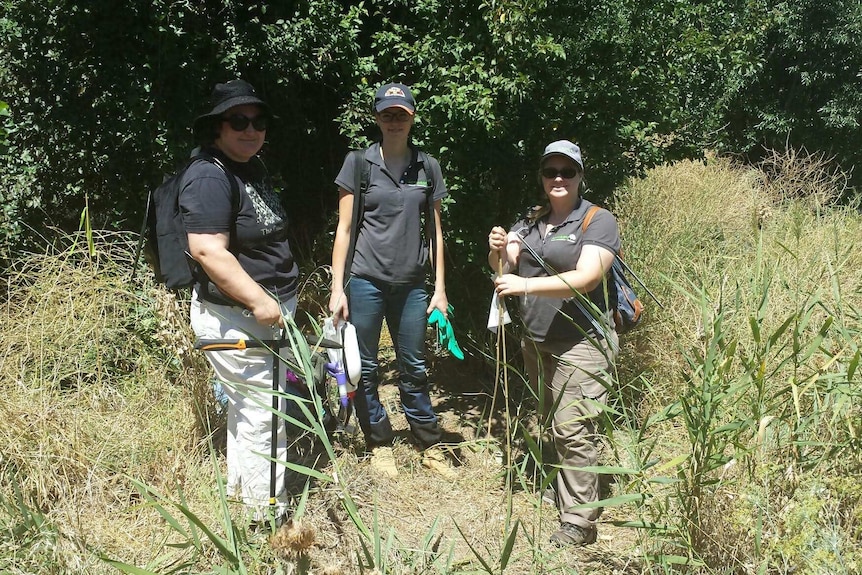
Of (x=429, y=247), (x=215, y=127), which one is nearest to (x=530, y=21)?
(x=429, y=247)

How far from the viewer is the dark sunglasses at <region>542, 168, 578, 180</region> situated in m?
2.97

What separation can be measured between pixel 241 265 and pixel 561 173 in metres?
1.36

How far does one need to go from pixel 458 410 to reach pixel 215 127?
2.41 meters

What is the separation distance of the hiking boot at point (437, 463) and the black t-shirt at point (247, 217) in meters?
1.21

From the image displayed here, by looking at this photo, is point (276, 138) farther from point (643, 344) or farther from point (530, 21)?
point (643, 344)

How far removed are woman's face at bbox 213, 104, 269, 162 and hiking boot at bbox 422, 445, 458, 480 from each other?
1.76 m

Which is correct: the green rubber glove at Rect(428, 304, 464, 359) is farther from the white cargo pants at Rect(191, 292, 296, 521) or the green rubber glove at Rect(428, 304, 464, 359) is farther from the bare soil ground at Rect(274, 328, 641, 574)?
the white cargo pants at Rect(191, 292, 296, 521)

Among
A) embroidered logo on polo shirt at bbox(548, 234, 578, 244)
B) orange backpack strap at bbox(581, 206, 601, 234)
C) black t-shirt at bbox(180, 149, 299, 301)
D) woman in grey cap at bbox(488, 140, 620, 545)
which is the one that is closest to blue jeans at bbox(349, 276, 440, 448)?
black t-shirt at bbox(180, 149, 299, 301)

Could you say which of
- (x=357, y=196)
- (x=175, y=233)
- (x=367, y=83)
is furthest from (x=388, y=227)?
(x=367, y=83)

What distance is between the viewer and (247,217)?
2.81 m

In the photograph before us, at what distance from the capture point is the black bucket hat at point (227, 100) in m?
2.79

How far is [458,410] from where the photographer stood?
452 centimetres

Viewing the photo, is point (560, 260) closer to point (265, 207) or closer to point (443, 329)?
point (443, 329)

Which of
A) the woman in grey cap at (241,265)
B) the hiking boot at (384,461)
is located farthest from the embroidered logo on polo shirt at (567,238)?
the hiking boot at (384,461)
